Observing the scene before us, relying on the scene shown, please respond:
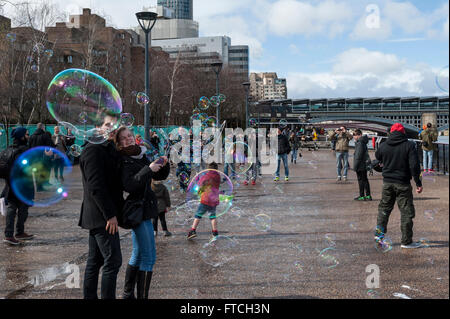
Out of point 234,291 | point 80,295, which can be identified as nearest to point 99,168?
point 80,295

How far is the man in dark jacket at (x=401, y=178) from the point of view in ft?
21.7

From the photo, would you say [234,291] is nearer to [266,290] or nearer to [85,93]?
[266,290]

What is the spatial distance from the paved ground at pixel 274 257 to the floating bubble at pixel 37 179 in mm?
734

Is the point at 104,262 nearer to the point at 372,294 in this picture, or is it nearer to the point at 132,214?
the point at 132,214

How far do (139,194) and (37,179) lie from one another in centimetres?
1057

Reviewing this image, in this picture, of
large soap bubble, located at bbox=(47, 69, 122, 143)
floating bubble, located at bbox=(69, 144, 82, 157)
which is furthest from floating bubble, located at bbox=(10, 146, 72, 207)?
large soap bubble, located at bbox=(47, 69, 122, 143)

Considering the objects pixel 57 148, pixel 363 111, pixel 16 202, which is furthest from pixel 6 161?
pixel 363 111

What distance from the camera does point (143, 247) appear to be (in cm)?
433

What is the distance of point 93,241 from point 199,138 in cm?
940

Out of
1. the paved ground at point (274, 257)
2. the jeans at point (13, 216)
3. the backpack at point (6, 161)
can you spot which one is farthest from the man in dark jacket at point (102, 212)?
the backpack at point (6, 161)

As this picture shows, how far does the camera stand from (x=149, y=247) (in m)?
4.34

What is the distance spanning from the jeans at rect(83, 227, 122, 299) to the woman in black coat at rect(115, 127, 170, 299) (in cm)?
25

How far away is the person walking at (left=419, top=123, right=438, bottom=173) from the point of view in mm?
15836

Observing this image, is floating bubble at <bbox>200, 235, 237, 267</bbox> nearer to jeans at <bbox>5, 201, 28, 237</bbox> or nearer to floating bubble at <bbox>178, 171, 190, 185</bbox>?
jeans at <bbox>5, 201, 28, 237</bbox>
